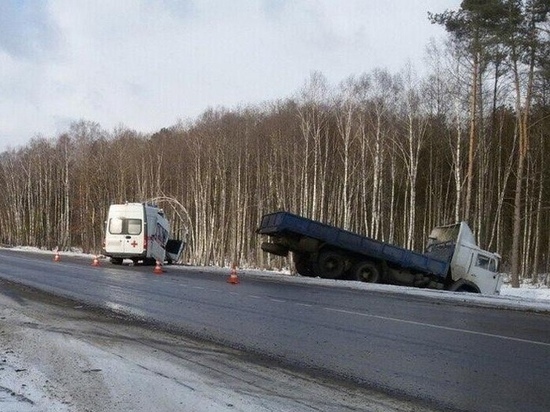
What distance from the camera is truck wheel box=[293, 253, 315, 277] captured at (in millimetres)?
25492

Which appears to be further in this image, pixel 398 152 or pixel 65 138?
pixel 65 138

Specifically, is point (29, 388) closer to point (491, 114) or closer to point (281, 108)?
point (491, 114)

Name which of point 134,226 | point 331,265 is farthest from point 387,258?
point 134,226

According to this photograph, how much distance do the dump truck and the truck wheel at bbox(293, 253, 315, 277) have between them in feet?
1.56

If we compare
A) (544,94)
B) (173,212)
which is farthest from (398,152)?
(173,212)

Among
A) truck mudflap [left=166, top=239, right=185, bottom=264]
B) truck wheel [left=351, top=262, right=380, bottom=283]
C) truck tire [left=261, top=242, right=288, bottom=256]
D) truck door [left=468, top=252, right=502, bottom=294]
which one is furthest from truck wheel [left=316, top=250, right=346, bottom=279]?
truck mudflap [left=166, top=239, right=185, bottom=264]

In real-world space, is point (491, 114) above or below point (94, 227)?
above

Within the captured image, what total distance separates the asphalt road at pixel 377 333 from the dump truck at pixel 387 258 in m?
5.49

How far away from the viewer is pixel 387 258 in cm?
2408

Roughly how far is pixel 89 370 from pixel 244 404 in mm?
2153

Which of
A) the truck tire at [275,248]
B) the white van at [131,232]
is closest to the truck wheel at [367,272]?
the truck tire at [275,248]

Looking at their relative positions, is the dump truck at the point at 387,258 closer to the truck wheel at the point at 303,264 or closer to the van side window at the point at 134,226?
the truck wheel at the point at 303,264

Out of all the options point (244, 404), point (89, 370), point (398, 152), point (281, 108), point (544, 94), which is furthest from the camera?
point (281, 108)

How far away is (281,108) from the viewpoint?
56.2 m
